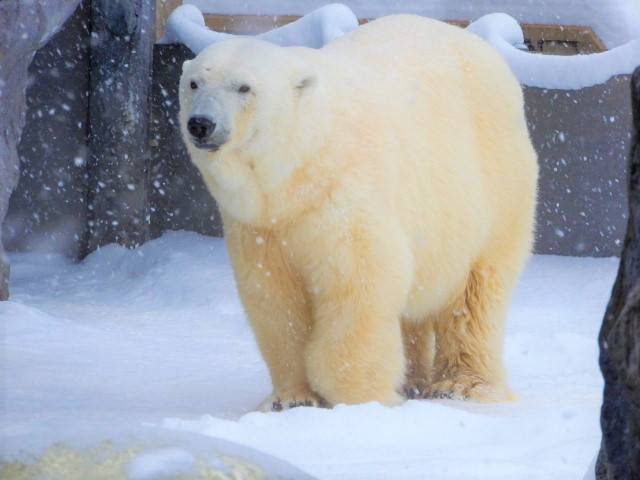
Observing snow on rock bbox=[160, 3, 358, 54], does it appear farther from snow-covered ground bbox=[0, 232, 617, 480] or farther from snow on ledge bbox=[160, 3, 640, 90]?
snow-covered ground bbox=[0, 232, 617, 480]

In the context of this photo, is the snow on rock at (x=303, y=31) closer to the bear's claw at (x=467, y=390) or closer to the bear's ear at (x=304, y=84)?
the bear's claw at (x=467, y=390)

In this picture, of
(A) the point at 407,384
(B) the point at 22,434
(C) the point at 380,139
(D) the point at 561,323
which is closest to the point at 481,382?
(A) the point at 407,384

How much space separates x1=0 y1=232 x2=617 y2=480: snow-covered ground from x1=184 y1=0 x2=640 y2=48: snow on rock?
209cm

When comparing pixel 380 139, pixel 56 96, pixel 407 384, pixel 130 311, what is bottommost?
pixel 130 311

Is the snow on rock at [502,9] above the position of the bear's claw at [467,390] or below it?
above

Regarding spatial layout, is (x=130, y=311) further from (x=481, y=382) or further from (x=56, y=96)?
(x=481, y=382)

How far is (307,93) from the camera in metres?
3.66

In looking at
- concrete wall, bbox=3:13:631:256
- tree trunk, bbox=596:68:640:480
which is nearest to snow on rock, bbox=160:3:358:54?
concrete wall, bbox=3:13:631:256

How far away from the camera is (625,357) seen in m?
1.43

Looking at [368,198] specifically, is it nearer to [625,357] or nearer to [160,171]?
[625,357]

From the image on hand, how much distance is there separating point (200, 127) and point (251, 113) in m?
0.20

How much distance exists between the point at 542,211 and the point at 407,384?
290 cm

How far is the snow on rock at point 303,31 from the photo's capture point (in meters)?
7.02

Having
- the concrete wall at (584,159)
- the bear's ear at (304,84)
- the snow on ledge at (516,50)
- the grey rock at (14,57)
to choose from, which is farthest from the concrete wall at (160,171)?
the bear's ear at (304,84)
